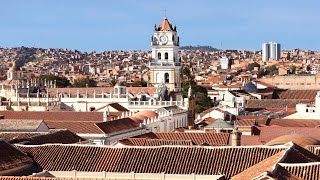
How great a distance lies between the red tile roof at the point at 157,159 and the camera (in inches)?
1045

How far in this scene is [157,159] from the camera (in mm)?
27359

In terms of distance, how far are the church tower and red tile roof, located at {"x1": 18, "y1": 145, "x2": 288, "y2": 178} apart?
44.1m

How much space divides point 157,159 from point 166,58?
151ft

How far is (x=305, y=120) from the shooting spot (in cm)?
5306

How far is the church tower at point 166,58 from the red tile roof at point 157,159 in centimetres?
4412

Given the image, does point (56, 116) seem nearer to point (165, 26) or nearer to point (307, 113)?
point (307, 113)

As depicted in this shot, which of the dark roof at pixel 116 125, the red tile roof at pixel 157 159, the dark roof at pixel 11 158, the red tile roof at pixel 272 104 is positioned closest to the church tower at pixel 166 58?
the red tile roof at pixel 272 104

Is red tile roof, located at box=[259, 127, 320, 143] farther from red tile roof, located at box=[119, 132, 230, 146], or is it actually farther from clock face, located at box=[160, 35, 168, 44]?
clock face, located at box=[160, 35, 168, 44]

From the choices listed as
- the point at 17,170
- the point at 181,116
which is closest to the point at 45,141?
the point at 17,170

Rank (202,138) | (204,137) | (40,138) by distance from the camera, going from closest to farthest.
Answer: (40,138), (202,138), (204,137)

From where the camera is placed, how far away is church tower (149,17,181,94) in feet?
238

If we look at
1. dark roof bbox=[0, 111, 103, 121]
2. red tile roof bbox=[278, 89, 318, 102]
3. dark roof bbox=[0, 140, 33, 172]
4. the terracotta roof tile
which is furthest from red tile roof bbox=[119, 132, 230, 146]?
red tile roof bbox=[278, 89, 318, 102]

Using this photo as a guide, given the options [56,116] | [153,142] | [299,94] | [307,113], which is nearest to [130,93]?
[56,116]

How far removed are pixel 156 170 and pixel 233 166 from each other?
2608mm
